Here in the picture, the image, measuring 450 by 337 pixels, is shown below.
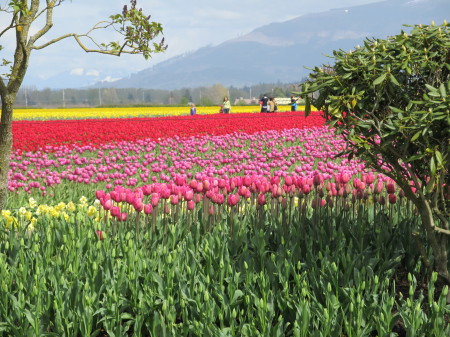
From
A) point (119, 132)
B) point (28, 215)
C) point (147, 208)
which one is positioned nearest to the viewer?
point (147, 208)

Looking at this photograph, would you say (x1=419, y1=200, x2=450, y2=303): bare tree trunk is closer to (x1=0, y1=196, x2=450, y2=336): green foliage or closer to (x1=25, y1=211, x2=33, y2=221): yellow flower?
(x1=0, y1=196, x2=450, y2=336): green foliage

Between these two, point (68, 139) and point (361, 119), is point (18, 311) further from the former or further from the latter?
point (68, 139)

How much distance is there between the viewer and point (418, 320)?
9.79 feet

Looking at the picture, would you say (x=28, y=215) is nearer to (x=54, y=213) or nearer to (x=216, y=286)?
(x=54, y=213)

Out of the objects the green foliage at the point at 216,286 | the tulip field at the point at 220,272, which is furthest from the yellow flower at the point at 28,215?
the green foliage at the point at 216,286

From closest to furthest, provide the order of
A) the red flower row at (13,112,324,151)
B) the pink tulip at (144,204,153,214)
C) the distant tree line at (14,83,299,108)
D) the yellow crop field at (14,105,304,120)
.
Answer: the pink tulip at (144,204,153,214) → the red flower row at (13,112,324,151) → the yellow crop field at (14,105,304,120) → the distant tree line at (14,83,299,108)

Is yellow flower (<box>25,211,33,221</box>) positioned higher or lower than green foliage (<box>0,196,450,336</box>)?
higher

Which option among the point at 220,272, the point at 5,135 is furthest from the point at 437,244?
the point at 5,135

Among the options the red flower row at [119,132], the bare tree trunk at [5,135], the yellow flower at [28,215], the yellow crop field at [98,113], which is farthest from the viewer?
the yellow crop field at [98,113]

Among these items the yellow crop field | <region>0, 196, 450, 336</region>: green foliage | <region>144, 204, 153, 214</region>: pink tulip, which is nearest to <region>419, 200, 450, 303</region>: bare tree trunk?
<region>0, 196, 450, 336</region>: green foliage

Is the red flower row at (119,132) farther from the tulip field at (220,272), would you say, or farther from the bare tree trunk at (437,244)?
the bare tree trunk at (437,244)

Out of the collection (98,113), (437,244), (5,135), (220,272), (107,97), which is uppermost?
(107,97)

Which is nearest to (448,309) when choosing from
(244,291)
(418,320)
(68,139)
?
(418,320)

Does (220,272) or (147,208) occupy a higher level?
(147,208)
